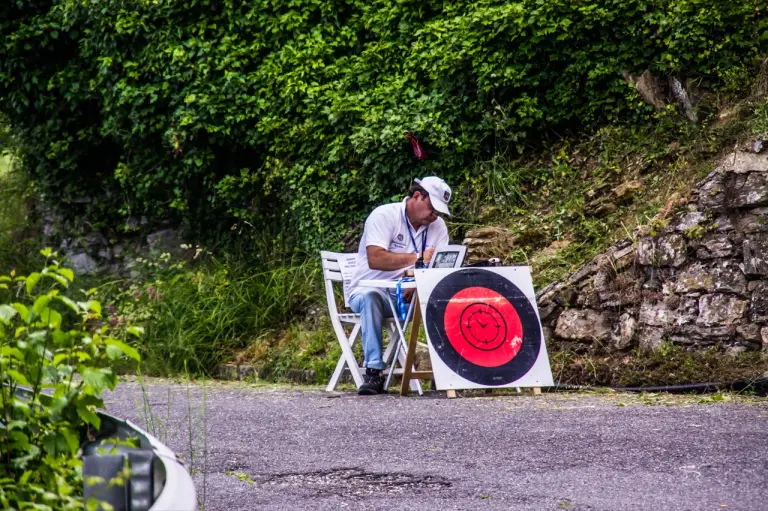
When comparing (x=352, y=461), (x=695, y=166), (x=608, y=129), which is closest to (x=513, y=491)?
(x=352, y=461)

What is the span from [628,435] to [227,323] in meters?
6.97

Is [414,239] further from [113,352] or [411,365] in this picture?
[113,352]

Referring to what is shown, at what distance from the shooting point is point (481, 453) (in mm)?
5453

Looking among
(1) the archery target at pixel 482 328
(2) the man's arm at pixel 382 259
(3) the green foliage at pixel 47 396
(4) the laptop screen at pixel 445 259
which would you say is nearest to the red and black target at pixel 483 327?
(1) the archery target at pixel 482 328

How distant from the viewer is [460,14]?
1170 centimetres

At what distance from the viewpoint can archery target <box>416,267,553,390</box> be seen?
317 inches

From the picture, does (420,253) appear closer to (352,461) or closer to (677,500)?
(352,461)

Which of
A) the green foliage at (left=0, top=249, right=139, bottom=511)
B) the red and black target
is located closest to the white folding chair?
the red and black target

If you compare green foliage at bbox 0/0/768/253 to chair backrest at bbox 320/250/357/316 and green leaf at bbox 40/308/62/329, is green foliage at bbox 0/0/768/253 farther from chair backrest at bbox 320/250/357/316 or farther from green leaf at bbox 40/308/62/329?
green leaf at bbox 40/308/62/329

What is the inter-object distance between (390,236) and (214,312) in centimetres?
410

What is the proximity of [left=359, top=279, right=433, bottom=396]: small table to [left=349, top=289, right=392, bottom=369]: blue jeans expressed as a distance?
62 mm

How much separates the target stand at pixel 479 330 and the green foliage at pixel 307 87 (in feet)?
9.54

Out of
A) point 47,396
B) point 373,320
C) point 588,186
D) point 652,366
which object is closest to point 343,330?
point 373,320

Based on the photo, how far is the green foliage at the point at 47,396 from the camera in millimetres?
2814
